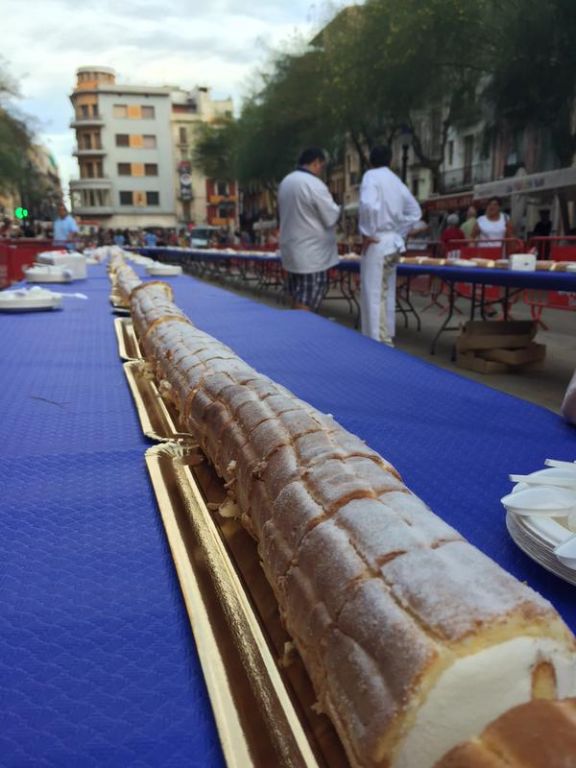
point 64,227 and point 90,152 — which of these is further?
point 90,152

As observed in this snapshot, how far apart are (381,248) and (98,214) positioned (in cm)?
6440

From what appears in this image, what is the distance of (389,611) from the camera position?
0.54 meters

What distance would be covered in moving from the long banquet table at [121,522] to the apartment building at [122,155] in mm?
66802

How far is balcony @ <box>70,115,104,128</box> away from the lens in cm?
6356

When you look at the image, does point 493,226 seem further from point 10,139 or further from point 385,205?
point 10,139

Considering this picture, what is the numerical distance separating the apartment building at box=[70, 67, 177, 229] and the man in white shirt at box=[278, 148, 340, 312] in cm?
6262

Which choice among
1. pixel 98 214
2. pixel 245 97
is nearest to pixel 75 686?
pixel 245 97

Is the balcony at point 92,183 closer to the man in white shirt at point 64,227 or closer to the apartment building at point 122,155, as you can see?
the apartment building at point 122,155

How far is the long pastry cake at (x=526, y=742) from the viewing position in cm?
45

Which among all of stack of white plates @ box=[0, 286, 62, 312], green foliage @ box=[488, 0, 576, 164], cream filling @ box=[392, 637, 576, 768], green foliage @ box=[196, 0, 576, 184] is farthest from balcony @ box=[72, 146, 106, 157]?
cream filling @ box=[392, 637, 576, 768]

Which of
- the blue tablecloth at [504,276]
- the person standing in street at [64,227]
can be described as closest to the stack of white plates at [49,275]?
the blue tablecloth at [504,276]

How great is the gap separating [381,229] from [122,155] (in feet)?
217

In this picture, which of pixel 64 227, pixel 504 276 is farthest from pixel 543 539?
pixel 64 227

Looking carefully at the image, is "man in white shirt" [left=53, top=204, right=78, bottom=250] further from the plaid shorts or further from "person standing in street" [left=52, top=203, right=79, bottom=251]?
the plaid shorts
